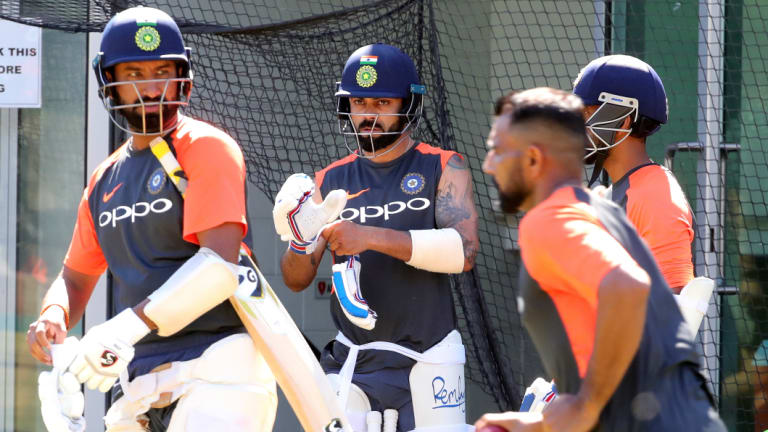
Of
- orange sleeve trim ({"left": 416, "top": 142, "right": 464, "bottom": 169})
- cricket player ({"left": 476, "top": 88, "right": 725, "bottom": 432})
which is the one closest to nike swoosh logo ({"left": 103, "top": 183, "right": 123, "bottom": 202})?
orange sleeve trim ({"left": 416, "top": 142, "right": 464, "bottom": 169})

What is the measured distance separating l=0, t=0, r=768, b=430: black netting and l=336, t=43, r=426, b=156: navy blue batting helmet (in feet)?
2.56

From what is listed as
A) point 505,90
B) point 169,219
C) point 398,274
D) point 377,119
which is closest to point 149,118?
point 169,219

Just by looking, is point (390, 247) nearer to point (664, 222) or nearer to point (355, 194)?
point (355, 194)

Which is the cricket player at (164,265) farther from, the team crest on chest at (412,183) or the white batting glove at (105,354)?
the team crest on chest at (412,183)

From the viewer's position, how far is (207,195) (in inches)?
125

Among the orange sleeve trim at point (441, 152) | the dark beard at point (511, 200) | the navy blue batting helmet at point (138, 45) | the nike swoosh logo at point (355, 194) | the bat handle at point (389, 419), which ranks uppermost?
the navy blue batting helmet at point (138, 45)

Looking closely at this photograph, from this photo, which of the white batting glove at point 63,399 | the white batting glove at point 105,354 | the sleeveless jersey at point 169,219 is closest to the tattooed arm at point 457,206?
the sleeveless jersey at point 169,219

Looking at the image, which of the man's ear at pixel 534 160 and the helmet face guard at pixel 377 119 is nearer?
the man's ear at pixel 534 160

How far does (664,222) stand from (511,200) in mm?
1156

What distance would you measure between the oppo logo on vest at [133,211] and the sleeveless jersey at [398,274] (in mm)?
887

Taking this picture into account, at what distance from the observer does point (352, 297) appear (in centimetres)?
371

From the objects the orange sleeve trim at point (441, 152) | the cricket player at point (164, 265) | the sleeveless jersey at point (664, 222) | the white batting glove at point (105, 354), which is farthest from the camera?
the orange sleeve trim at point (441, 152)

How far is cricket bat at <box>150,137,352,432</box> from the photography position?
3.28 m

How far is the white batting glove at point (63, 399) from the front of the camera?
3.06 metres
